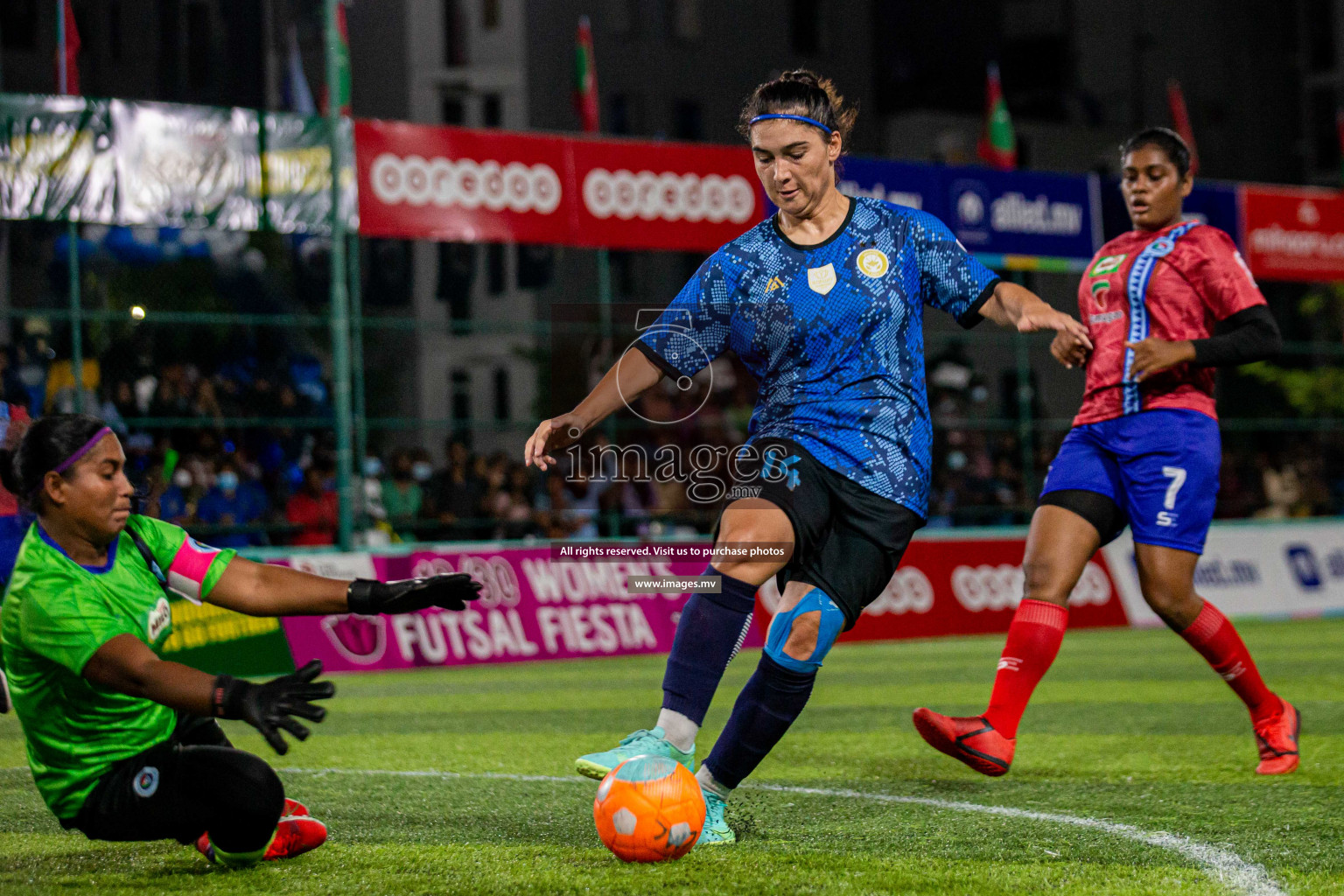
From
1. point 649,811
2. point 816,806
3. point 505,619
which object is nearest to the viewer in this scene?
point 649,811

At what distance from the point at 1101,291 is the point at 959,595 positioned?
9.02m

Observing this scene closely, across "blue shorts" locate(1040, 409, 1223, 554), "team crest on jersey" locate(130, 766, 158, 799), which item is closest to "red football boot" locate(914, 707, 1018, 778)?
"blue shorts" locate(1040, 409, 1223, 554)

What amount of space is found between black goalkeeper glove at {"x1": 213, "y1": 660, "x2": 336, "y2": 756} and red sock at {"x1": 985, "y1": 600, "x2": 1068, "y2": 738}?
2366 mm

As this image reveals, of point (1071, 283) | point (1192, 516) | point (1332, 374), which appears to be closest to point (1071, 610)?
point (1071, 283)

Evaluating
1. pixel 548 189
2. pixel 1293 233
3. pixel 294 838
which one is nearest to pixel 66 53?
pixel 548 189

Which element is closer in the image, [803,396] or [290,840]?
[290,840]

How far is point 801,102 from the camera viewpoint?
4.23m

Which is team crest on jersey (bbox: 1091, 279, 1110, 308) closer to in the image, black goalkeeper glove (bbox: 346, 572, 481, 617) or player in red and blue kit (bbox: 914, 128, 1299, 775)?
player in red and blue kit (bbox: 914, 128, 1299, 775)

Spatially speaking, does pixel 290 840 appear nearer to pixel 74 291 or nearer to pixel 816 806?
pixel 816 806

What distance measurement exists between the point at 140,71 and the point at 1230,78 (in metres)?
29.8

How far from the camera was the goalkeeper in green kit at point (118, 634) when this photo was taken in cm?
354

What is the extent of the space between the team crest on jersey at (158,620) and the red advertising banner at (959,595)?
33.3ft

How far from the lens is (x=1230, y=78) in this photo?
44.2 m

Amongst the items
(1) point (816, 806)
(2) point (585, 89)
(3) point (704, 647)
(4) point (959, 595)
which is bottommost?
(4) point (959, 595)
